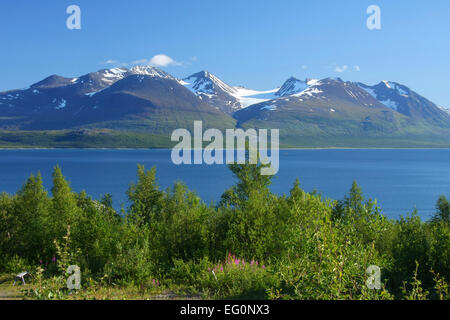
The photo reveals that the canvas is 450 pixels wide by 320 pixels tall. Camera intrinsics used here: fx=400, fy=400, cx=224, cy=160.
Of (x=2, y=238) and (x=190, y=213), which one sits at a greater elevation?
(x=190, y=213)

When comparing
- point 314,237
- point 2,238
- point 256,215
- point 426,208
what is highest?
point 314,237

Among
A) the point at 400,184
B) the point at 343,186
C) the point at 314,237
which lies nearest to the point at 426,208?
the point at 343,186

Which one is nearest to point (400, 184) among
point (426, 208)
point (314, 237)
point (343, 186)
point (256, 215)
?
point (343, 186)

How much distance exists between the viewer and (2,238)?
2505 cm

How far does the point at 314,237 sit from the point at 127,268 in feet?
33.0

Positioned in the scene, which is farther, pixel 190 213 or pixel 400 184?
pixel 400 184

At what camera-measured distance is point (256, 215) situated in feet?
67.5
